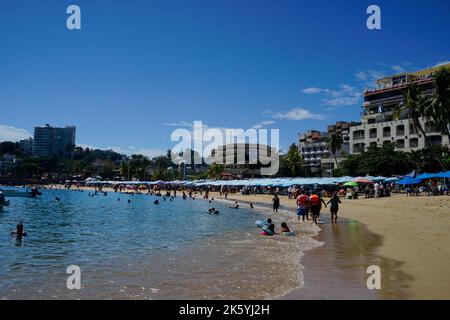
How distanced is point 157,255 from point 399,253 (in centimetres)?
779

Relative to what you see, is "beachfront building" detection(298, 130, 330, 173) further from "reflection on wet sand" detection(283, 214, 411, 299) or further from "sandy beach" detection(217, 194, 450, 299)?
"reflection on wet sand" detection(283, 214, 411, 299)

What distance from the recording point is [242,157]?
13238 cm

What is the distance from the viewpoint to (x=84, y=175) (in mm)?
157000

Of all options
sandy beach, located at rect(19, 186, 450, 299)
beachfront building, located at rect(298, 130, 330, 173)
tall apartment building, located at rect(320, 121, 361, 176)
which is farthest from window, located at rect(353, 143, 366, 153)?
sandy beach, located at rect(19, 186, 450, 299)

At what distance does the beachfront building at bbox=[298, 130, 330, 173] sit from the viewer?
110m

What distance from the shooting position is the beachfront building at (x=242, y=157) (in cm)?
11533

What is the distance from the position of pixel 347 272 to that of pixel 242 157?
403 feet

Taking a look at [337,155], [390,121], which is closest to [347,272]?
[390,121]

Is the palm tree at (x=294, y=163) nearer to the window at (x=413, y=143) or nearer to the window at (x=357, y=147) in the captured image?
the window at (x=357, y=147)

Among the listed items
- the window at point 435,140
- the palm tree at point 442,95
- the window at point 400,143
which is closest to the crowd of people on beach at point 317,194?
the palm tree at point 442,95

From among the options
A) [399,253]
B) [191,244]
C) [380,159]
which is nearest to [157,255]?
[191,244]

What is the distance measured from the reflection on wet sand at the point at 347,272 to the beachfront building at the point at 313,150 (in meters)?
94.7

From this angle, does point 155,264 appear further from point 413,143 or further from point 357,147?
point 357,147
